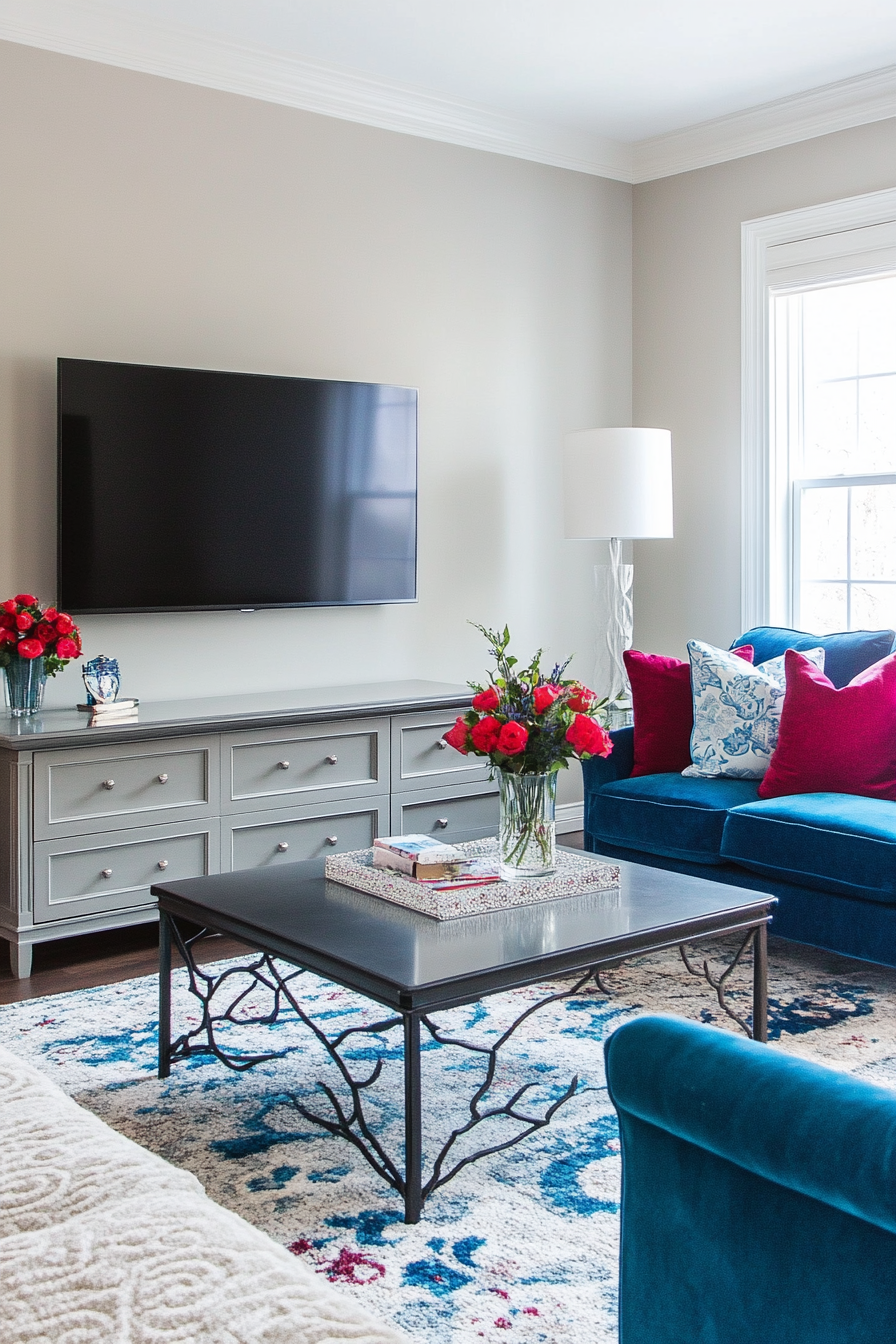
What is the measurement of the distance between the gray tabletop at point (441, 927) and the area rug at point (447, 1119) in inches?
14.9

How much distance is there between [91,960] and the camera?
364cm

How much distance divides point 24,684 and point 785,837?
7.18 ft

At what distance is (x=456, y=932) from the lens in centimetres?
235

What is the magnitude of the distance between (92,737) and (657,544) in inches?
111

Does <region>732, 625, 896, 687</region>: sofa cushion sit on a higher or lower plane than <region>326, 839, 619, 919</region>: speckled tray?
higher

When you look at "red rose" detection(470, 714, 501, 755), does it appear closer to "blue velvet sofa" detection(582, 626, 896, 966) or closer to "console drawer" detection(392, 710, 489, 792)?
"blue velvet sofa" detection(582, 626, 896, 966)

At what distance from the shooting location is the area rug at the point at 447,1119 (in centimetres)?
192

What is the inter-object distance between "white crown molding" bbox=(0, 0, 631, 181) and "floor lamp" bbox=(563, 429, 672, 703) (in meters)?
1.28

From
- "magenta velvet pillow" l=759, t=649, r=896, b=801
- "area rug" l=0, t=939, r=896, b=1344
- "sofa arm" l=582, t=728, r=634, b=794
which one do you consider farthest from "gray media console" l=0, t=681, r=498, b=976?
"magenta velvet pillow" l=759, t=649, r=896, b=801

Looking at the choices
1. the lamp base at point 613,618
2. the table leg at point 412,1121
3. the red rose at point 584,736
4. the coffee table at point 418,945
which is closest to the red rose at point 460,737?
the red rose at point 584,736

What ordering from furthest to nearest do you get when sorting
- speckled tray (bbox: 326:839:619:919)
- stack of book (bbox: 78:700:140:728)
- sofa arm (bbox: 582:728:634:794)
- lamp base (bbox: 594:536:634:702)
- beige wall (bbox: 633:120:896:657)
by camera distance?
1. beige wall (bbox: 633:120:896:657)
2. lamp base (bbox: 594:536:634:702)
3. sofa arm (bbox: 582:728:634:794)
4. stack of book (bbox: 78:700:140:728)
5. speckled tray (bbox: 326:839:619:919)

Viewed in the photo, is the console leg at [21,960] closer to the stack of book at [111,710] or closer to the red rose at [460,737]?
the stack of book at [111,710]

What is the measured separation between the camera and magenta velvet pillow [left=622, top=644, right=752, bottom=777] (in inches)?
159

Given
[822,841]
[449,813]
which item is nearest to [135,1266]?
[822,841]
